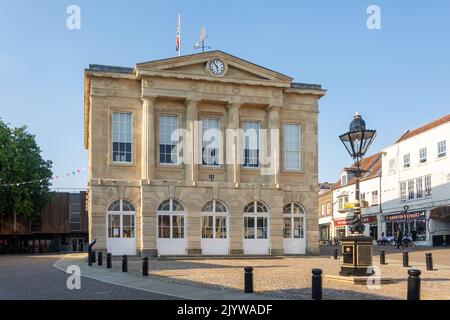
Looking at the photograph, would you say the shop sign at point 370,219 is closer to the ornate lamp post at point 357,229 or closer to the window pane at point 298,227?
the window pane at point 298,227

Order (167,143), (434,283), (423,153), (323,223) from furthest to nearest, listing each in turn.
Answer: (323,223)
(423,153)
(167,143)
(434,283)

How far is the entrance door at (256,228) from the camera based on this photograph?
33.5 m

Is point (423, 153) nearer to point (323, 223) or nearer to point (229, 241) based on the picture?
point (229, 241)

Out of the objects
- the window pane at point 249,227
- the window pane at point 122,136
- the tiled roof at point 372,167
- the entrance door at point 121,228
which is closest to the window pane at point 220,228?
the window pane at point 249,227

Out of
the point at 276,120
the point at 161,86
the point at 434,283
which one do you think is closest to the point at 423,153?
the point at 276,120

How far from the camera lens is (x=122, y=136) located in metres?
32.3

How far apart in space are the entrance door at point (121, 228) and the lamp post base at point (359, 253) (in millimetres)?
17636

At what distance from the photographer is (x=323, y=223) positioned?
70.7 metres

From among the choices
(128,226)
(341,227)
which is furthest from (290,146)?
(341,227)

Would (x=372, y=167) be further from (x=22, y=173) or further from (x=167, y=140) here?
(x=22, y=173)

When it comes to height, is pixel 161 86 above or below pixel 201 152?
above

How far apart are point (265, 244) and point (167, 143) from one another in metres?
8.56

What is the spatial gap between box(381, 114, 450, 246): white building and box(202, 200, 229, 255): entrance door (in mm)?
18215

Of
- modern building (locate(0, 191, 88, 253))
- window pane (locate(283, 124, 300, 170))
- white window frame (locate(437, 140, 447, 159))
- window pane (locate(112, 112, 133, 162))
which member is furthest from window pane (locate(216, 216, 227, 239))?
modern building (locate(0, 191, 88, 253))
